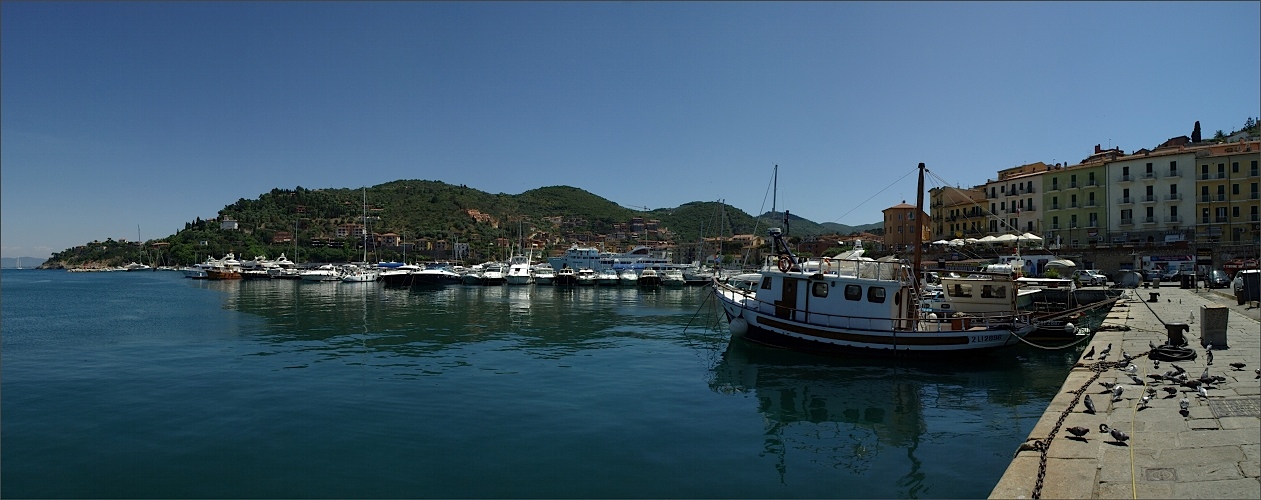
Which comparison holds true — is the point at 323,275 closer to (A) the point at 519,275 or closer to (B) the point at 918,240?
(A) the point at 519,275

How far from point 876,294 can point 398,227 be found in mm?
139284

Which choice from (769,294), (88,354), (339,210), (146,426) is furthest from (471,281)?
(339,210)

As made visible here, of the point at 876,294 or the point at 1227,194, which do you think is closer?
the point at 876,294

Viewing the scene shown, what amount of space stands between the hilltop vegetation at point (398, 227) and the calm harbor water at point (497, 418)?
9291 cm

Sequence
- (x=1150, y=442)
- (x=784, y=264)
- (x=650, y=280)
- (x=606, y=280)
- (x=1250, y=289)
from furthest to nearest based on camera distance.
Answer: (x=606, y=280) → (x=650, y=280) → (x=1250, y=289) → (x=784, y=264) → (x=1150, y=442)

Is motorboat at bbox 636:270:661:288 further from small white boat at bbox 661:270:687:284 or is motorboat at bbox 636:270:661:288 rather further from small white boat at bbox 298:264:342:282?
small white boat at bbox 298:264:342:282

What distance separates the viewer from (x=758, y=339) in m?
21.1

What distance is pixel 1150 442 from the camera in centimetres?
792

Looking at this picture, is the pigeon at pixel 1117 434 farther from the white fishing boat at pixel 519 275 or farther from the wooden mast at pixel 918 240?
the white fishing boat at pixel 519 275

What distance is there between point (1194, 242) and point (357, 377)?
62.5 meters

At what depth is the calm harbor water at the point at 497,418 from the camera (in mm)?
9383

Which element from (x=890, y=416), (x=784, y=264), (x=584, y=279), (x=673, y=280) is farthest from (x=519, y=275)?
(x=890, y=416)

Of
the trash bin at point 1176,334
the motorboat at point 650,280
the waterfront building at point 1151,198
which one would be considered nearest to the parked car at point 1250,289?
the trash bin at point 1176,334

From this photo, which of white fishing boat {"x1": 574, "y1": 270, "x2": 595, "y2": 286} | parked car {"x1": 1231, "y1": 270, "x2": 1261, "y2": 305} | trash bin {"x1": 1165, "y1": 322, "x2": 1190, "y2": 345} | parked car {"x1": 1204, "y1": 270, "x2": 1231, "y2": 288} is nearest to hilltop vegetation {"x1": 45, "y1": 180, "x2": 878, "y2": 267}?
white fishing boat {"x1": 574, "y1": 270, "x2": 595, "y2": 286}
